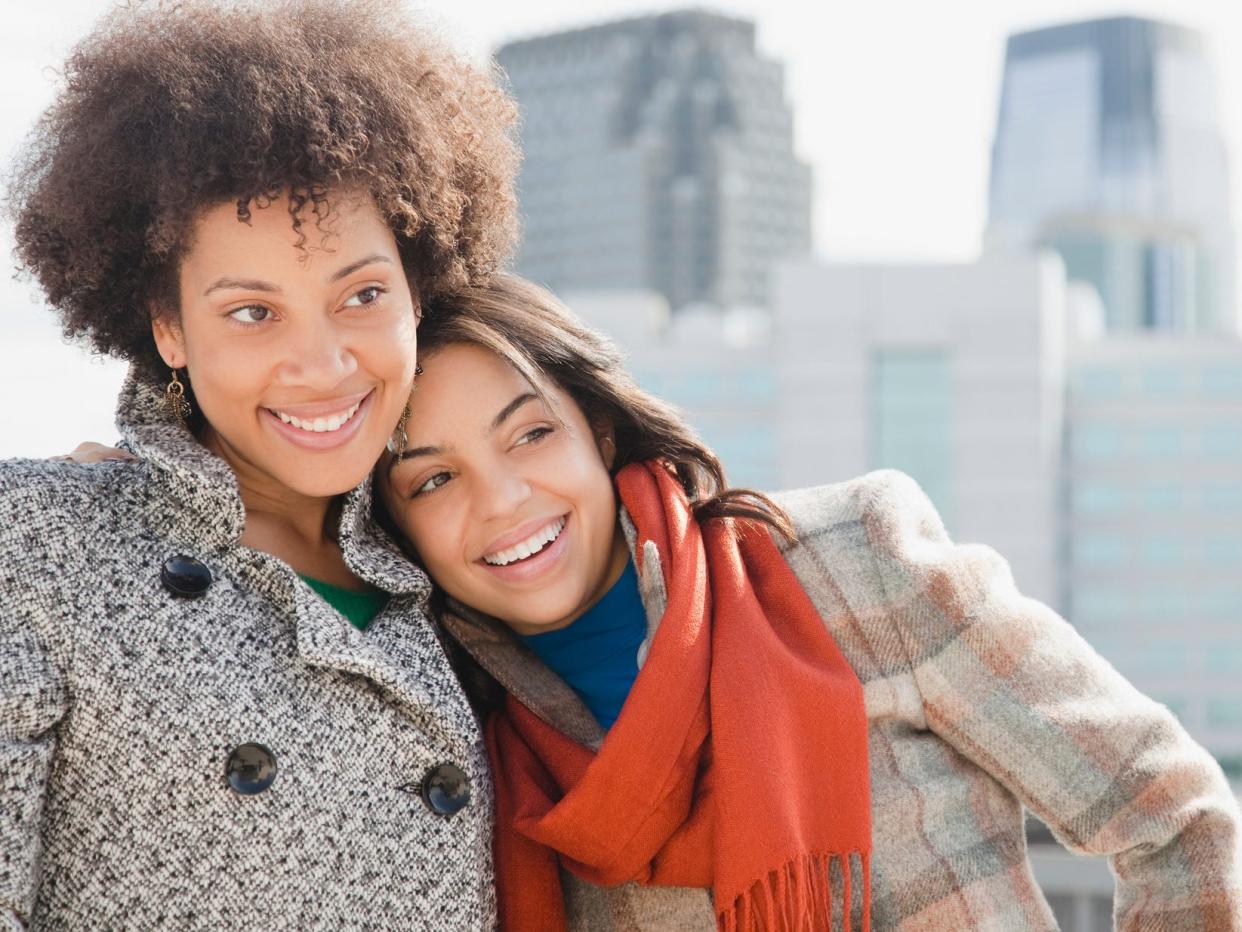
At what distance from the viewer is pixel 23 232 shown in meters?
2.22

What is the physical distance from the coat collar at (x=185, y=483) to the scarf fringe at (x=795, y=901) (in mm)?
698

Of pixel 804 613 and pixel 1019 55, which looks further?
pixel 1019 55

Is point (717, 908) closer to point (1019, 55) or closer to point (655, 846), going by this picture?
point (655, 846)

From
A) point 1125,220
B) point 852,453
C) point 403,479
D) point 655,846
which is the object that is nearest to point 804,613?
point 655,846

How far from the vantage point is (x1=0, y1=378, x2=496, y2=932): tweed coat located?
1.86m

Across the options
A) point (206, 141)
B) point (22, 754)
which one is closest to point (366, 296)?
point (206, 141)

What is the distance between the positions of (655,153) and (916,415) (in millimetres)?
45688

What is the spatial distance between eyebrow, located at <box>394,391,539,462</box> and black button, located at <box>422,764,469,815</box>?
537 mm

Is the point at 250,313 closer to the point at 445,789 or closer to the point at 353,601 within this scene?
the point at 353,601

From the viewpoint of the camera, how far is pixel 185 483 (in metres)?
2.07

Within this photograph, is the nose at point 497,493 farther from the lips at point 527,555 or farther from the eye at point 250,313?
the eye at point 250,313

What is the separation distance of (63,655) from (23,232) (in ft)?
2.30

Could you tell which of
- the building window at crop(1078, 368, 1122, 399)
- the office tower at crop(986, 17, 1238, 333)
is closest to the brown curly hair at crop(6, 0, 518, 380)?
the building window at crop(1078, 368, 1122, 399)

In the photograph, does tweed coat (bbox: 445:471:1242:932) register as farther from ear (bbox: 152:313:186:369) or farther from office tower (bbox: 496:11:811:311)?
office tower (bbox: 496:11:811:311)
